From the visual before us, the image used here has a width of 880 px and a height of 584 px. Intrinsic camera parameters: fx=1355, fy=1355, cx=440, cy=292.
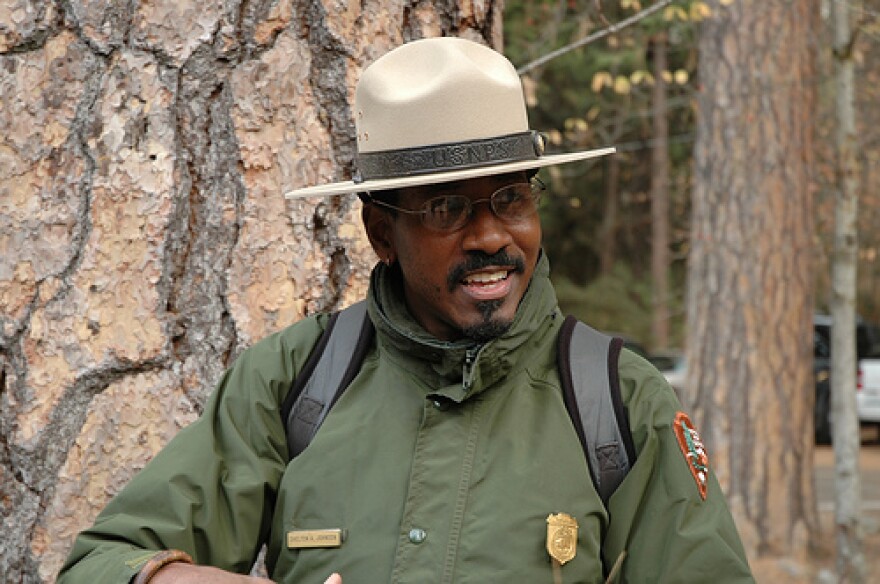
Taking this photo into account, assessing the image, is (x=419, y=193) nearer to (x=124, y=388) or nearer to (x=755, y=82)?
(x=124, y=388)

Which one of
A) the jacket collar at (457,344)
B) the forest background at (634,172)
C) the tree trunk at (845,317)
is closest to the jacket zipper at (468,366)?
the jacket collar at (457,344)

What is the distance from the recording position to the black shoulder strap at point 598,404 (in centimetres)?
244

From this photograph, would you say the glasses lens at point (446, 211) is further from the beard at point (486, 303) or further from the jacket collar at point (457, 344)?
the jacket collar at point (457, 344)

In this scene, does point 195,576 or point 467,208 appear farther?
point 467,208

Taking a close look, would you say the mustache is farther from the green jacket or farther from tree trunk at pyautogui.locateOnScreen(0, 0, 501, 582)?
tree trunk at pyautogui.locateOnScreen(0, 0, 501, 582)

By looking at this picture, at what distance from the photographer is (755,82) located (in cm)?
860

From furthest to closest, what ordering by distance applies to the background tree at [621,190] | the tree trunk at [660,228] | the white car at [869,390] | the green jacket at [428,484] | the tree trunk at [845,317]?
the tree trunk at [660,228] → the white car at [869,390] → the background tree at [621,190] → the tree trunk at [845,317] → the green jacket at [428,484]

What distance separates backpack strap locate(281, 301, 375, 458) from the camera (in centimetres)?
256

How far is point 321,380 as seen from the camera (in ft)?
8.49

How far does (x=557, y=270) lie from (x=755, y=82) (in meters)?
18.2

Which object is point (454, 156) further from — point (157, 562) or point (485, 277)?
point (157, 562)

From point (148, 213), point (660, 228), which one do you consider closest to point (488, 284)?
point (148, 213)

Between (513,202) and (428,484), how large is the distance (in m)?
0.54

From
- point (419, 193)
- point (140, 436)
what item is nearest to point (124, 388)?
point (140, 436)
